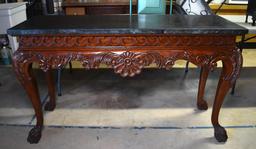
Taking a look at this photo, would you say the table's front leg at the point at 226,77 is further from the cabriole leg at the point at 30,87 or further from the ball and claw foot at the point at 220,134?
the cabriole leg at the point at 30,87

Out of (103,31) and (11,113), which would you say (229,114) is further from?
(11,113)

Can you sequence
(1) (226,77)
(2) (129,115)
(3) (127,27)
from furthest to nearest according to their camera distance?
(2) (129,115), (1) (226,77), (3) (127,27)

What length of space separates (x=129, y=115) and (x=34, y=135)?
666 mm

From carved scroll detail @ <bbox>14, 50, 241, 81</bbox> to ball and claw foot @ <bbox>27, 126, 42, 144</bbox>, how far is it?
1.36ft

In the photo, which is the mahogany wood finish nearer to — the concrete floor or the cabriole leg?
the cabriole leg

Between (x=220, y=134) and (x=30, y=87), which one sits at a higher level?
(x=30, y=87)

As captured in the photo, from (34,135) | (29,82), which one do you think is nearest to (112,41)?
(29,82)

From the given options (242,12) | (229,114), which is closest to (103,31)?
(229,114)

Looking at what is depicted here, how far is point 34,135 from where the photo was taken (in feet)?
4.99

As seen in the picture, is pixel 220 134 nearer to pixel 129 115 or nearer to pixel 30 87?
pixel 129 115

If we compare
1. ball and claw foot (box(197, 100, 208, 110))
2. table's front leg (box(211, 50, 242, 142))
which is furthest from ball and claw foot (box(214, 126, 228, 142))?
ball and claw foot (box(197, 100, 208, 110))

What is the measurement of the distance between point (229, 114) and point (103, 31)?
1.19 m

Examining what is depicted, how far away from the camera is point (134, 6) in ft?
10.3

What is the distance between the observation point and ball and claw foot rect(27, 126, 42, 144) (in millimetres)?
1519
